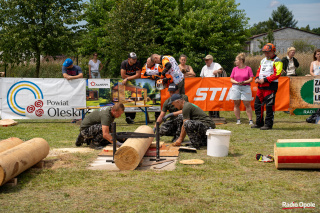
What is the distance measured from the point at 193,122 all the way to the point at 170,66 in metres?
3.24

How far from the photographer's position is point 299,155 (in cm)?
536

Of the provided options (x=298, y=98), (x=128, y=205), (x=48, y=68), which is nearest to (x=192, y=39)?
(x=48, y=68)

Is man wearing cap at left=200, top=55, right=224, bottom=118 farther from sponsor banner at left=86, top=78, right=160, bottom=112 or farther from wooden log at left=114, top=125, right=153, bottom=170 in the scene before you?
wooden log at left=114, top=125, right=153, bottom=170

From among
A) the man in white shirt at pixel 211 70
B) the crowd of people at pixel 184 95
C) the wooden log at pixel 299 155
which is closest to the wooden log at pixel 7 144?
the crowd of people at pixel 184 95

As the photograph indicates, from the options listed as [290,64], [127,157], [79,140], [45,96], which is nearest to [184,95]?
[79,140]

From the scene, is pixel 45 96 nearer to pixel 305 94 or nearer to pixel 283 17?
pixel 305 94

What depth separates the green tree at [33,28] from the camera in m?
20.2

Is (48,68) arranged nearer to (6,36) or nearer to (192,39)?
(6,36)

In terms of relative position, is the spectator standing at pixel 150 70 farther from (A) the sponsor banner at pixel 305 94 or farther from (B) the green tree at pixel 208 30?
(B) the green tree at pixel 208 30

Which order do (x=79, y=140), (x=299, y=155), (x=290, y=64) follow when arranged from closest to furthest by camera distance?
(x=299, y=155), (x=79, y=140), (x=290, y=64)

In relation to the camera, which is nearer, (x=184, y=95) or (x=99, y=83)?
(x=184, y=95)

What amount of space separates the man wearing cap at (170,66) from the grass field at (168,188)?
377 centimetres

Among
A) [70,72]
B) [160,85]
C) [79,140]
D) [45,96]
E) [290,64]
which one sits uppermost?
[290,64]

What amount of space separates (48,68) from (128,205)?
2275 cm
